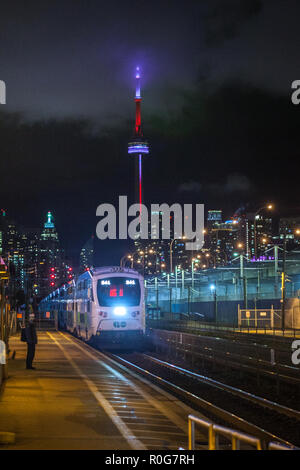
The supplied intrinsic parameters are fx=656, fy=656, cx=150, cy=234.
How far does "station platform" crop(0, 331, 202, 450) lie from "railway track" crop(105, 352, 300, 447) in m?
0.70

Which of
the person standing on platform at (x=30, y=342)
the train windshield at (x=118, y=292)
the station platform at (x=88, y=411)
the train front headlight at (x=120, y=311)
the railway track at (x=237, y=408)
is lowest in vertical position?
the railway track at (x=237, y=408)

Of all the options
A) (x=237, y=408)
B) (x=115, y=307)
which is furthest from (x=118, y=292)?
(x=237, y=408)

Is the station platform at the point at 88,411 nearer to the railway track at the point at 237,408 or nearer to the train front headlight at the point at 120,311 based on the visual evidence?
the railway track at the point at 237,408

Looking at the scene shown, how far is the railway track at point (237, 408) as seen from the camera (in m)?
11.9

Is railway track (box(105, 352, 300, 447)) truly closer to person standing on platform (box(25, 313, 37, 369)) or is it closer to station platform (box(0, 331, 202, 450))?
station platform (box(0, 331, 202, 450))

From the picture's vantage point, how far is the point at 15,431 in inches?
404

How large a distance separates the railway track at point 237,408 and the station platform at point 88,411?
0.70m

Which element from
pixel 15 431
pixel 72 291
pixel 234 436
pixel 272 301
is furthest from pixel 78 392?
pixel 272 301

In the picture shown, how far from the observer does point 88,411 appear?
12.4 m

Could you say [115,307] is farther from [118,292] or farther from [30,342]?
[30,342]

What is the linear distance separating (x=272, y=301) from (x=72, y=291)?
16.6 metres

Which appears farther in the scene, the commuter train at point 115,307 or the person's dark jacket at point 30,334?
the commuter train at point 115,307

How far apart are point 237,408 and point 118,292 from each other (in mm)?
16796

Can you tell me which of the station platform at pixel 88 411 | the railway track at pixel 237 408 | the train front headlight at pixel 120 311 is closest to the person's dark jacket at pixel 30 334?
the station platform at pixel 88 411
